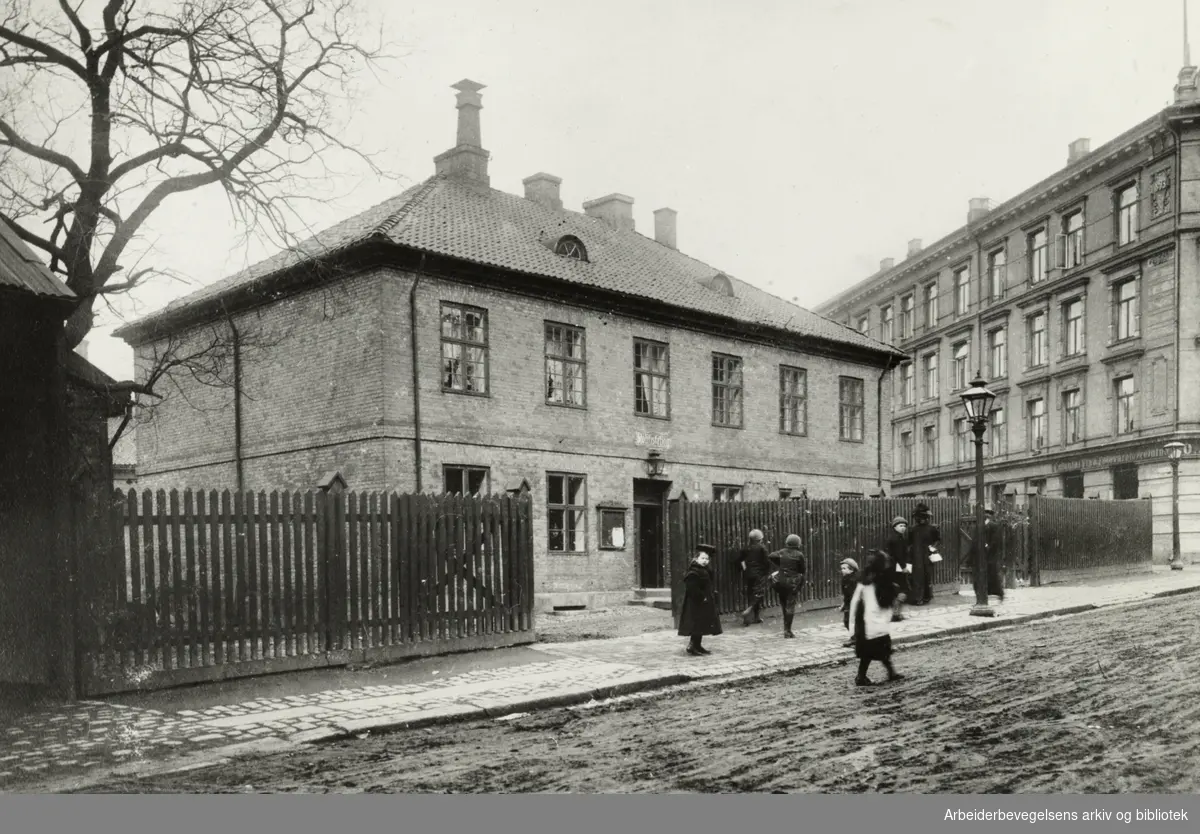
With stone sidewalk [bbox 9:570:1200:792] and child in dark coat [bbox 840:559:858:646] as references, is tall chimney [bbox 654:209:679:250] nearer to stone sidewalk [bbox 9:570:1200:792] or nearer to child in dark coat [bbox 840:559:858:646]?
A: stone sidewalk [bbox 9:570:1200:792]

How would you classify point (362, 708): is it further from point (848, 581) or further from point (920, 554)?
point (920, 554)

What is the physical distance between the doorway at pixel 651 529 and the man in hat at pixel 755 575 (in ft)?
24.7

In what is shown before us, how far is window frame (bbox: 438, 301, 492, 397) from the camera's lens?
19.8 m

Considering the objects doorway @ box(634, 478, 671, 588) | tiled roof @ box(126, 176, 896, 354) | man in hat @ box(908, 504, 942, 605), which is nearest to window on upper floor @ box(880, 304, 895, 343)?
tiled roof @ box(126, 176, 896, 354)

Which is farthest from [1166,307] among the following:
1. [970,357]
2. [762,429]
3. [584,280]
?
[970,357]

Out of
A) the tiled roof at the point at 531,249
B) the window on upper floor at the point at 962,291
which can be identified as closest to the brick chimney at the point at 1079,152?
the tiled roof at the point at 531,249

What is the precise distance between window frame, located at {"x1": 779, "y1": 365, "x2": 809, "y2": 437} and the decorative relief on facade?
29.9 ft

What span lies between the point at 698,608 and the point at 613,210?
59.4 ft

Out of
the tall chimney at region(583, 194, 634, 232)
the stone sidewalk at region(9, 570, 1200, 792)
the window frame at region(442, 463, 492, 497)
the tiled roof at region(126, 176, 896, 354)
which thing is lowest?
the stone sidewalk at region(9, 570, 1200, 792)

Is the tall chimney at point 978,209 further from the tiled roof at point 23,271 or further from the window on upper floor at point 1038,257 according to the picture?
the tiled roof at point 23,271

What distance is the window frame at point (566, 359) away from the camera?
70.9ft

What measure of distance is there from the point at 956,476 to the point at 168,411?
2904cm

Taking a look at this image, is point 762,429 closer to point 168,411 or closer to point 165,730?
point 168,411

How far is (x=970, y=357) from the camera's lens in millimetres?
39062
